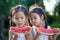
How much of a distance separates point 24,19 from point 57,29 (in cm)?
50

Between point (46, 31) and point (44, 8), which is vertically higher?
point (44, 8)

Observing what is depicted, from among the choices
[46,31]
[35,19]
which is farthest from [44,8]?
[46,31]

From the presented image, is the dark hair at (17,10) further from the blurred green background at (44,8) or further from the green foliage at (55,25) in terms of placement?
the green foliage at (55,25)

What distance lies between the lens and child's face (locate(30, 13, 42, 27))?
2979mm

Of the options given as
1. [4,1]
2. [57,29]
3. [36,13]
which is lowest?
[57,29]

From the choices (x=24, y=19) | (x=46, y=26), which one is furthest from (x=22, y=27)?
(x=46, y=26)

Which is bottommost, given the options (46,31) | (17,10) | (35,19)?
(46,31)

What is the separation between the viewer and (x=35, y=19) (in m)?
2.97

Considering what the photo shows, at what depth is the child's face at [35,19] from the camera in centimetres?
298

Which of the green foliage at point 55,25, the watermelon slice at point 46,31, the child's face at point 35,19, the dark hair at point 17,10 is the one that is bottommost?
the watermelon slice at point 46,31

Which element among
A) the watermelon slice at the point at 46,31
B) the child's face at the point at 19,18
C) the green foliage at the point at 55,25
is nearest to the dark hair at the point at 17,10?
the child's face at the point at 19,18

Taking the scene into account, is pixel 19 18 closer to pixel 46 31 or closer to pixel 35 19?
pixel 35 19

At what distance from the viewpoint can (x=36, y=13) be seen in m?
2.99

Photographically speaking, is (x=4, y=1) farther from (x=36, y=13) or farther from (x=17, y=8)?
(x=36, y=13)
